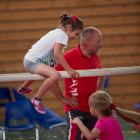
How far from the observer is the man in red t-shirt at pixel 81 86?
208 cm

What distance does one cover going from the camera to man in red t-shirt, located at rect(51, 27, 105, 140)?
6.81ft

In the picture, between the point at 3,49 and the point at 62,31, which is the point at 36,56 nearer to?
the point at 62,31

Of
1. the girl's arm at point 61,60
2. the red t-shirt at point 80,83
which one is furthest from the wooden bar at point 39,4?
the girl's arm at point 61,60

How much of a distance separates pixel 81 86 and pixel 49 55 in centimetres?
48

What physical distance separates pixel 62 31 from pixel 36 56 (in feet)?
1.11

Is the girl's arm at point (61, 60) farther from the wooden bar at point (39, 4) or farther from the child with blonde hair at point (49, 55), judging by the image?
the wooden bar at point (39, 4)

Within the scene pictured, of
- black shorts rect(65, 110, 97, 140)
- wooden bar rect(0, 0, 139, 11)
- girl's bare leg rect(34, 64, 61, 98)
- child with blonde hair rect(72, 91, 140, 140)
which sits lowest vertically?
black shorts rect(65, 110, 97, 140)

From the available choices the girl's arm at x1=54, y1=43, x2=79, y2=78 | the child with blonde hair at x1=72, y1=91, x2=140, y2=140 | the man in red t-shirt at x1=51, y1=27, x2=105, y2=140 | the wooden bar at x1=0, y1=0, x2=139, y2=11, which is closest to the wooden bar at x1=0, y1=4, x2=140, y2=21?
the wooden bar at x1=0, y1=0, x2=139, y2=11

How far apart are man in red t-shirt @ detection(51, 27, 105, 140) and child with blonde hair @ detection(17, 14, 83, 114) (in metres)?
0.22

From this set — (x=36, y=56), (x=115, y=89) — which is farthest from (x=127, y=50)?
(x=36, y=56)

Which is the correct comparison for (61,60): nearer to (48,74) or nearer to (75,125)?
(48,74)

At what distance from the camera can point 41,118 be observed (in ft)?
10.9

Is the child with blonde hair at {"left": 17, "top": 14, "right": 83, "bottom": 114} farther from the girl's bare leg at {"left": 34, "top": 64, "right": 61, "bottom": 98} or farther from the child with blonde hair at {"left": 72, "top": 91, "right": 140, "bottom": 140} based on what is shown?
the child with blonde hair at {"left": 72, "top": 91, "right": 140, "bottom": 140}

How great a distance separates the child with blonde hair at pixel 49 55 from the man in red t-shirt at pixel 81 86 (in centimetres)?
22
